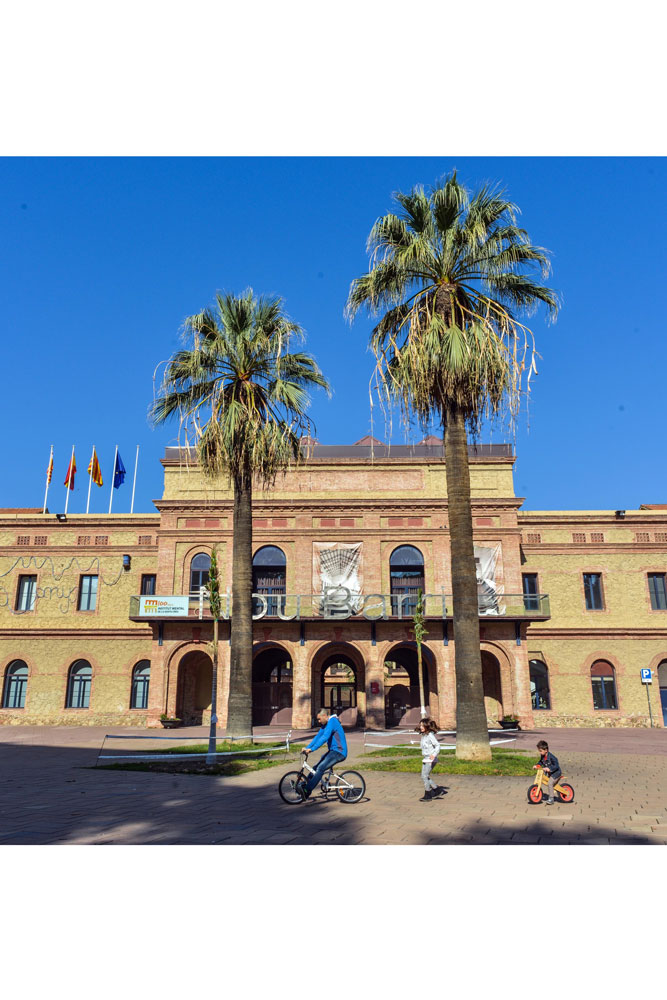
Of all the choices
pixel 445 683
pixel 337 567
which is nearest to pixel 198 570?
pixel 337 567

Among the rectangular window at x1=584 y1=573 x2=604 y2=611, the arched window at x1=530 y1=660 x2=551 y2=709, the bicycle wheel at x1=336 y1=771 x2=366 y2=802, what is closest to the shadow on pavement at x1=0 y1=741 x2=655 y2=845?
the bicycle wheel at x1=336 y1=771 x2=366 y2=802

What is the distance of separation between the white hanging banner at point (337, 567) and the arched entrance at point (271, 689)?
3539 millimetres

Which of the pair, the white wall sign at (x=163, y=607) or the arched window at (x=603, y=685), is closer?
the white wall sign at (x=163, y=607)

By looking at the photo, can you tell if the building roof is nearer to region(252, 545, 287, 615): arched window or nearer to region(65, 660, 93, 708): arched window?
region(252, 545, 287, 615): arched window

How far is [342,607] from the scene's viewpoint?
1103 inches

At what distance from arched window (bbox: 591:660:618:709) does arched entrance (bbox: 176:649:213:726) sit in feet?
56.7

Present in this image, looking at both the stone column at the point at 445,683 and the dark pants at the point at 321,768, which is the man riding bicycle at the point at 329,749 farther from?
the stone column at the point at 445,683

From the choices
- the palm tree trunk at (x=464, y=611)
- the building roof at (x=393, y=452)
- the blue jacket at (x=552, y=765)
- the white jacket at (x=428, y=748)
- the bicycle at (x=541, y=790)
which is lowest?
A: the bicycle at (x=541, y=790)

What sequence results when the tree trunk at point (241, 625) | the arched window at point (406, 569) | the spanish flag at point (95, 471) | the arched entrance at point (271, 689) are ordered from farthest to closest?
1. the spanish flag at point (95, 471)
2. the arched entrance at point (271, 689)
3. the arched window at point (406, 569)
4. the tree trunk at point (241, 625)

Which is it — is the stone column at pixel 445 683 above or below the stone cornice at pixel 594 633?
below

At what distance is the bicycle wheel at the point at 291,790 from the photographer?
9.85 m

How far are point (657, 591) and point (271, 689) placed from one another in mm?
18483

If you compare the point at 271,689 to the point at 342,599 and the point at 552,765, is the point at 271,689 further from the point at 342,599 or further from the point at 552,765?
the point at 552,765

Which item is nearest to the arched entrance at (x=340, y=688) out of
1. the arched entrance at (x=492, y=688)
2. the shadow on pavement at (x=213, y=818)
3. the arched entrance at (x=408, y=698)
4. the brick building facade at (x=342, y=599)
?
the brick building facade at (x=342, y=599)
